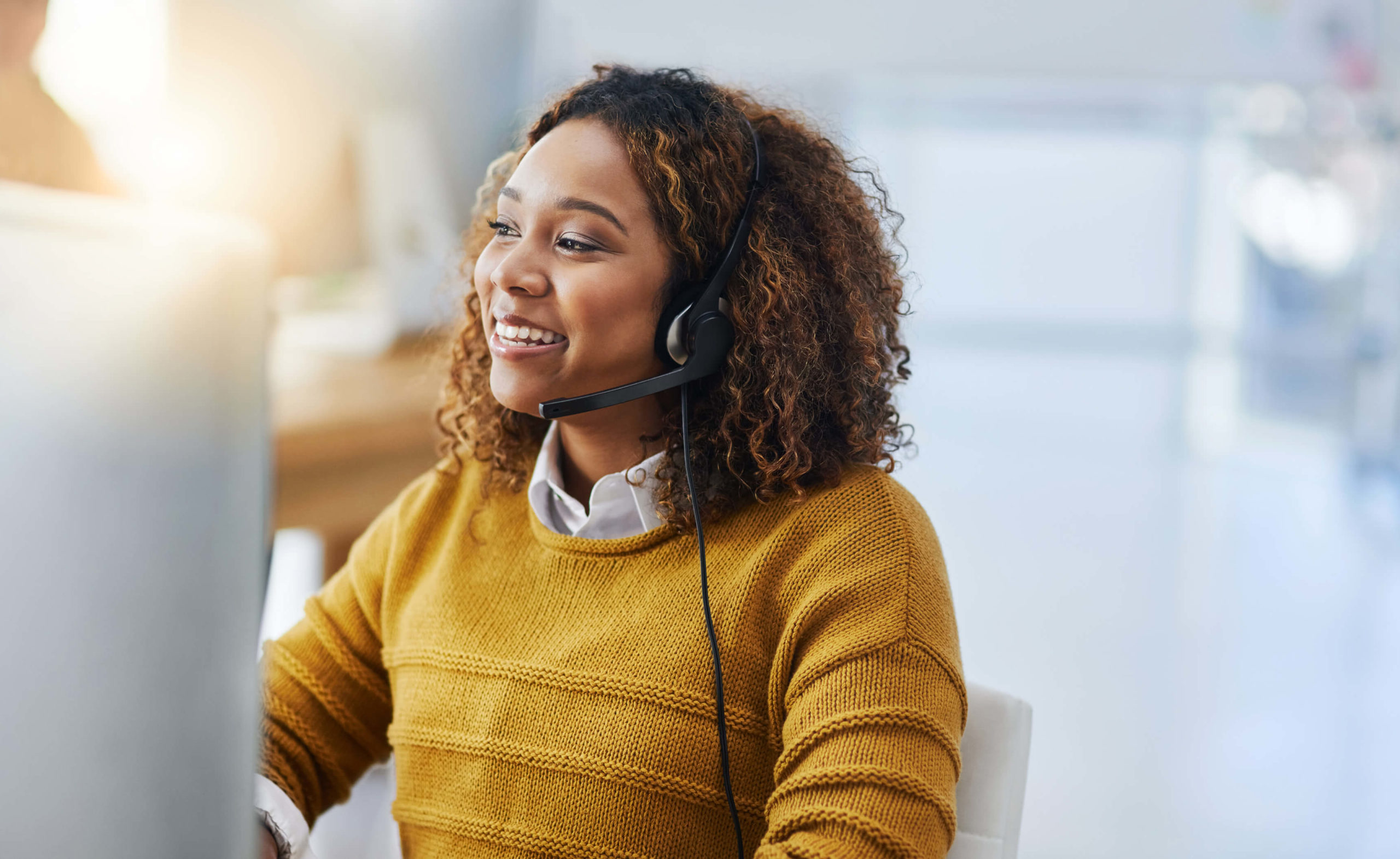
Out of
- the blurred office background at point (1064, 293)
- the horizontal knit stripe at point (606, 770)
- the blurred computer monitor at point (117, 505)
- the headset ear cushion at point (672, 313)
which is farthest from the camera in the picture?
the blurred office background at point (1064, 293)

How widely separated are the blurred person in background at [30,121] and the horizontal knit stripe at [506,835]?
4.67 feet

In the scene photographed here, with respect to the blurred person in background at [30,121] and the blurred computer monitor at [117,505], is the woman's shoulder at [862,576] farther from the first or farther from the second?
the blurred person in background at [30,121]

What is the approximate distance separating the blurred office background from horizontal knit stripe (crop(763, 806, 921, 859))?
1.80 ft

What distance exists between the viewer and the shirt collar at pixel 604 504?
1039 millimetres

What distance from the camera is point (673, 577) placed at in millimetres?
982

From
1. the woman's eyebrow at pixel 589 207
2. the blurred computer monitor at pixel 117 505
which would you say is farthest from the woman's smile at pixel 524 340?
the blurred computer monitor at pixel 117 505

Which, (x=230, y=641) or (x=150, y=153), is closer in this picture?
(x=230, y=641)

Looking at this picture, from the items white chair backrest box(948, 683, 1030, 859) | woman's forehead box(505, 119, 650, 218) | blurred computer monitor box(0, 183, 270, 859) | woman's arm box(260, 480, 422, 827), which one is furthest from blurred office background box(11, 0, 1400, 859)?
blurred computer monitor box(0, 183, 270, 859)

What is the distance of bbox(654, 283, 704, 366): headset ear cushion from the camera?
102 cm

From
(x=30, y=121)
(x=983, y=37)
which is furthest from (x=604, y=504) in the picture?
(x=983, y=37)

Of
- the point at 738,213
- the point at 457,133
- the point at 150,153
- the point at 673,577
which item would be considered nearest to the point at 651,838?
the point at 673,577

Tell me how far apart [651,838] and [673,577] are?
0.69 ft

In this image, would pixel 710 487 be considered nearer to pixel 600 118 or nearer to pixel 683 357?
pixel 683 357

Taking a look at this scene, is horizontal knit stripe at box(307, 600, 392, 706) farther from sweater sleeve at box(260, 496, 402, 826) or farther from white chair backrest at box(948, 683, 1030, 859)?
A: white chair backrest at box(948, 683, 1030, 859)
